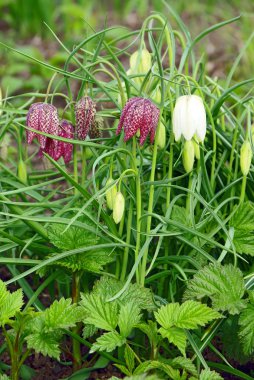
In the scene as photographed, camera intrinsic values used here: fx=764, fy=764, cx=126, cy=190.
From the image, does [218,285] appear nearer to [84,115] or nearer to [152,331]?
[152,331]

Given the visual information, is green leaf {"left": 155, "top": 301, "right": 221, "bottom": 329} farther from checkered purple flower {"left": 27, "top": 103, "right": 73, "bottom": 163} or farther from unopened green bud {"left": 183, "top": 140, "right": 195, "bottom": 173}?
checkered purple flower {"left": 27, "top": 103, "right": 73, "bottom": 163}

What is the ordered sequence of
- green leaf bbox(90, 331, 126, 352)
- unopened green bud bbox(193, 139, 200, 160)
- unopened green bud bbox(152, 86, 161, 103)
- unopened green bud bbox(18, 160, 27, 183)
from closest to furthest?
green leaf bbox(90, 331, 126, 352) → unopened green bud bbox(193, 139, 200, 160) → unopened green bud bbox(152, 86, 161, 103) → unopened green bud bbox(18, 160, 27, 183)

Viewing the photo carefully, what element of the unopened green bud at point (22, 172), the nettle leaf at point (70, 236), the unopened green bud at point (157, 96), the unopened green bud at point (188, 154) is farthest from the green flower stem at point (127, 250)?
the unopened green bud at point (22, 172)

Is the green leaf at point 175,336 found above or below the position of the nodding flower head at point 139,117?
below

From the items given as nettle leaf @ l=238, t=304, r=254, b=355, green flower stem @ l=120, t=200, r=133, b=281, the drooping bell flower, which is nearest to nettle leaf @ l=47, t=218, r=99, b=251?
green flower stem @ l=120, t=200, r=133, b=281

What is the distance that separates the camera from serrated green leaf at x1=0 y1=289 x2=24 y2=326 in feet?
5.72

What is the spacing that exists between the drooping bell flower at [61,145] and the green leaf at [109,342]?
1.69 feet

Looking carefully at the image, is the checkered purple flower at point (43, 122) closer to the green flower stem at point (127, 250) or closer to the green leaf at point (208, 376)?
the green flower stem at point (127, 250)

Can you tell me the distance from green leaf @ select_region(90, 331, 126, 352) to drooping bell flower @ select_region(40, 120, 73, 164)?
0.52m

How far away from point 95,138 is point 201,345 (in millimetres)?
603

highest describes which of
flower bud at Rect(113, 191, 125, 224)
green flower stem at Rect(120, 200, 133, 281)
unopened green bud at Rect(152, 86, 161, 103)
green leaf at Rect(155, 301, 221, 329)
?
unopened green bud at Rect(152, 86, 161, 103)

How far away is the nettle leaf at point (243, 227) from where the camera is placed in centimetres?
198

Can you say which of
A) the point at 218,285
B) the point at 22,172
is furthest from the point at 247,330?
the point at 22,172

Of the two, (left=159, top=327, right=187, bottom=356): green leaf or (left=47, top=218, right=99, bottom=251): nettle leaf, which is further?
(left=47, top=218, right=99, bottom=251): nettle leaf
